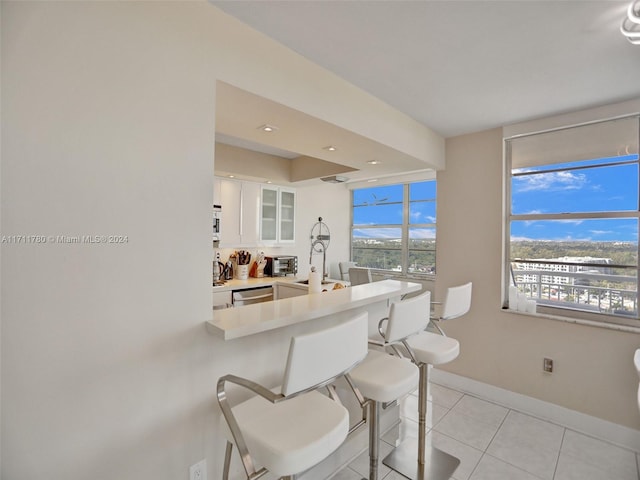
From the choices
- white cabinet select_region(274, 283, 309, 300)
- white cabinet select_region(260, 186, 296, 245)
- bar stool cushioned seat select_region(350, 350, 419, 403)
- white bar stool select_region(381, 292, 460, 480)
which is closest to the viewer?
bar stool cushioned seat select_region(350, 350, 419, 403)

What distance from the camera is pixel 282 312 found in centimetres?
154

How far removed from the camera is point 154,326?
122 cm

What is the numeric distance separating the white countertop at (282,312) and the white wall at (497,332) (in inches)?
45.1

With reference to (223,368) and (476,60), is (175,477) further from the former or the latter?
(476,60)

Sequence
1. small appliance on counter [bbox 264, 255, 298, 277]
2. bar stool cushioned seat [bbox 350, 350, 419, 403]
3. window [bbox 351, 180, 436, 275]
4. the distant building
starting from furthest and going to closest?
1. window [bbox 351, 180, 436, 275]
2. small appliance on counter [bbox 264, 255, 298, 277]
3. the distant building
4. bar stool cushioned seat [bbox 350, 350, 419, 403]

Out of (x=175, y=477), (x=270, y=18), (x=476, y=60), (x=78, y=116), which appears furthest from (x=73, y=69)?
(x=476, y=60)

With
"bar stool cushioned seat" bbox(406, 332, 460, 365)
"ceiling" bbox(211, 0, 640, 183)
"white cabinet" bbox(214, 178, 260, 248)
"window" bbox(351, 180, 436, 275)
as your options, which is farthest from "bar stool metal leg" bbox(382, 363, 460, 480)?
"window" bbox(351, 180, 436, 275)

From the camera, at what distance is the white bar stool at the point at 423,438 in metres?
1.88

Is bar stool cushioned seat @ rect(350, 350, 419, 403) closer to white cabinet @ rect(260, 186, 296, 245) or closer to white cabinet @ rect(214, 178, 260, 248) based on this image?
white cabinet @ rect(214, 178, 260, 248)

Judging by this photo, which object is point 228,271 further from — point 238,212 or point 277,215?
point 277,215

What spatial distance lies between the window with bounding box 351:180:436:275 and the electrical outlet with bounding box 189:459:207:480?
496 centimetres

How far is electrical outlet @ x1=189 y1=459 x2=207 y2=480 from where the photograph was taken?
1353 mm

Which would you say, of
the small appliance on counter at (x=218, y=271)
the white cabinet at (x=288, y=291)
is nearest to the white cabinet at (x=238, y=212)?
the small appliance on counter at (x=218, y=271)

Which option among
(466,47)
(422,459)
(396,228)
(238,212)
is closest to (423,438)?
(422,459)
